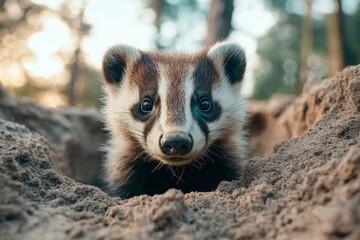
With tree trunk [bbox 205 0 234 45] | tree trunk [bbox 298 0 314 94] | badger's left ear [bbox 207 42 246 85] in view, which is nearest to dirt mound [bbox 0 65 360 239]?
badger's left ear [bbox 207 42 246 85]

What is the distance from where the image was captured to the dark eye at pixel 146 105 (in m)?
3.44

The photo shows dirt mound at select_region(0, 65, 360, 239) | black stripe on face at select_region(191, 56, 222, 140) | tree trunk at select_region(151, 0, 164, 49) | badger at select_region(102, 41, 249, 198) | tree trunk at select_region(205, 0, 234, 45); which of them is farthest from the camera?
tree trunk at select_region(151, 0, 164, 49)

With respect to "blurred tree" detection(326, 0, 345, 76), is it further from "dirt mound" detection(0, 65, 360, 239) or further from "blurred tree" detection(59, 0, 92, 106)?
"blurred tree" detection(59, 0, 92, 106)

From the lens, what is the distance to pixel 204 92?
11.4 feet

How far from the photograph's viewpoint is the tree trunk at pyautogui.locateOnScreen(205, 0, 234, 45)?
6348 millimetres

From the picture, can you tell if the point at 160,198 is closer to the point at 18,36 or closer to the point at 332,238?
the point at 332,238

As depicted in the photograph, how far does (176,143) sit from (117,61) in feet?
5.12

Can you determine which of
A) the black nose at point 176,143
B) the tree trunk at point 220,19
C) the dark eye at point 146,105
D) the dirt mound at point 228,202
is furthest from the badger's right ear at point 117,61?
the tree trunk at point 220,19

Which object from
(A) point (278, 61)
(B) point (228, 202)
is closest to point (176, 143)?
(B) point (228, 202)

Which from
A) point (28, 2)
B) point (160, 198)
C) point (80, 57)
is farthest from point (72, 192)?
point (80, 57)

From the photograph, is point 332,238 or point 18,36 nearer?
point 332,238

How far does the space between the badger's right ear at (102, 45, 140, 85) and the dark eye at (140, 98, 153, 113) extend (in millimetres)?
583

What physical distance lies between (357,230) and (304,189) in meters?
0.52

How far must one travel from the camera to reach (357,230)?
1.46m
